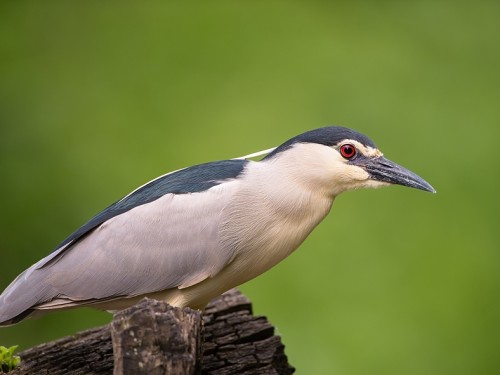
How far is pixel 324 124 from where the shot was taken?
16.5ft

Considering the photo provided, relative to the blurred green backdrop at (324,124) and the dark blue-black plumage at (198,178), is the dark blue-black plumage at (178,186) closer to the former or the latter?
the dark blue-black plumage at (198,178)

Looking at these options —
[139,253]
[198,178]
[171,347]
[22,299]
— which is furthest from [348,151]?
[22,299]

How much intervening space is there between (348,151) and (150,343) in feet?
3.11

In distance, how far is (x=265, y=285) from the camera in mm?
4715

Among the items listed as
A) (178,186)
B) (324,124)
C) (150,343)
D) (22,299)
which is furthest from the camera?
(324,124)

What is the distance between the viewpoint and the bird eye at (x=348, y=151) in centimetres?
271

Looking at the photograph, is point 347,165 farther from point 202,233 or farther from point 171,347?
point 171,347

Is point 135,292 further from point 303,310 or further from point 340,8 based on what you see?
point 340,8

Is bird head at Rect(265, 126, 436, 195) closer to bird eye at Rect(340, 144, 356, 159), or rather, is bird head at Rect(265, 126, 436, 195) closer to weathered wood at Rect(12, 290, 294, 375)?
bird eye at Rect(340, 144, 356, 159)

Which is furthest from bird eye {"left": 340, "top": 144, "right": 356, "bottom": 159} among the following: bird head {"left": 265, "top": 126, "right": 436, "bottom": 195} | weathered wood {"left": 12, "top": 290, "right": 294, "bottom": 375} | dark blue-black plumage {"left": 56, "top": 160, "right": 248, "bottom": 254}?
weathered wood {"left": 12, "top": 290, "right": 294, "bottom": 375}

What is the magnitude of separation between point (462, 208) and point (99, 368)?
2.80 meters

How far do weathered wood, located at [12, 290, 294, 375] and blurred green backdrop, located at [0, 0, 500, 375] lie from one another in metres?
1.46

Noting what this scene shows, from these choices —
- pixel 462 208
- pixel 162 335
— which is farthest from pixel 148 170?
pixel 162 335

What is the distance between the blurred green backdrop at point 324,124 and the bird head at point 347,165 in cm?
184
